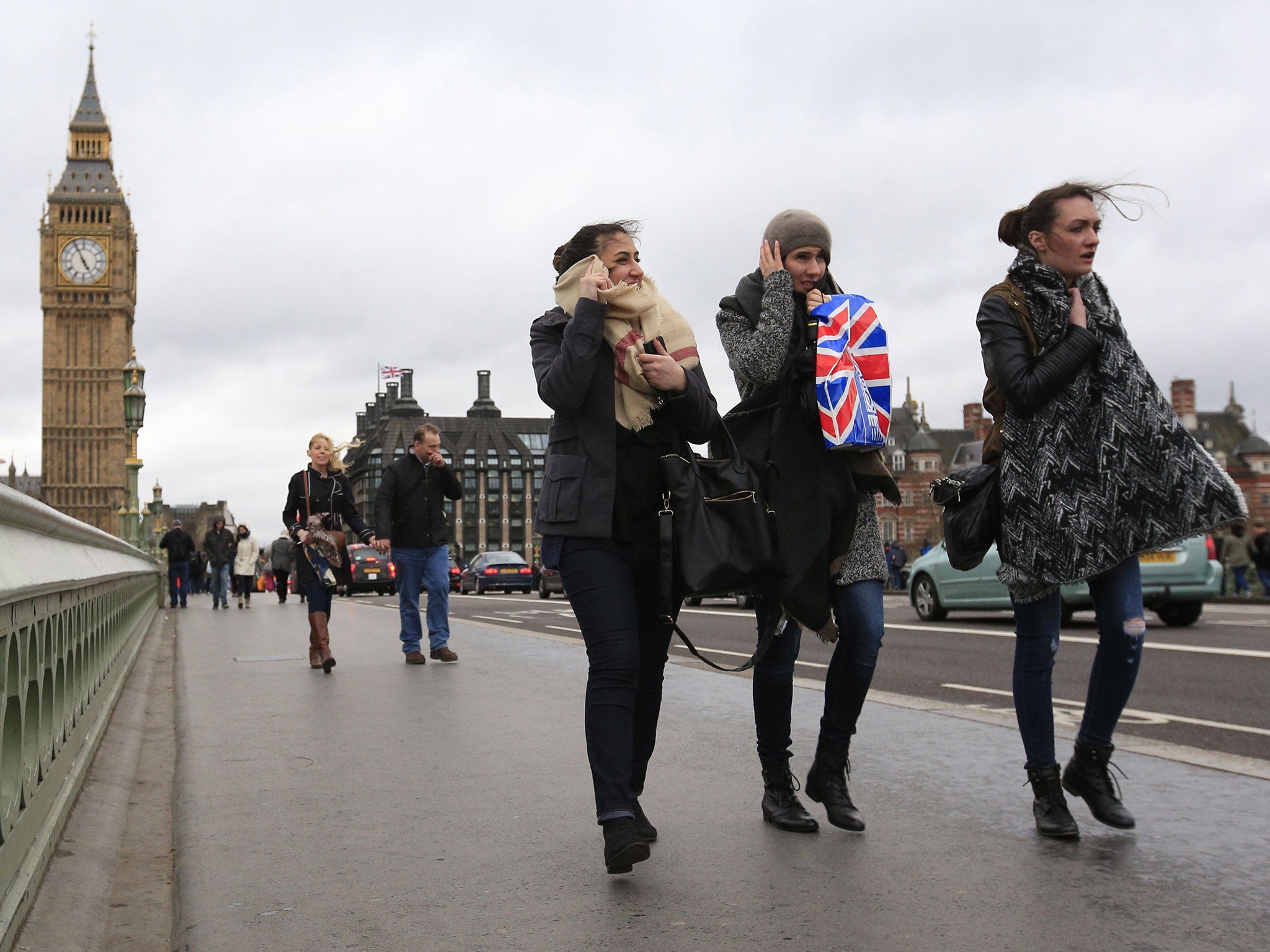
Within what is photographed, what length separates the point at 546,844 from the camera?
13.3 feet

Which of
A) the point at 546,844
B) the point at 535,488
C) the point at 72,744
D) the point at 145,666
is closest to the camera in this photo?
the point at 546,844

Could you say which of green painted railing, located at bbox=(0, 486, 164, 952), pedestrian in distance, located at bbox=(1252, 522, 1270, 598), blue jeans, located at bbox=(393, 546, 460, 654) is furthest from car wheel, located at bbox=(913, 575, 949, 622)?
green painted railing, located at bbox=(0, 486, 164, 952)

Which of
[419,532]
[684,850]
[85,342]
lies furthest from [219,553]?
[85,342]

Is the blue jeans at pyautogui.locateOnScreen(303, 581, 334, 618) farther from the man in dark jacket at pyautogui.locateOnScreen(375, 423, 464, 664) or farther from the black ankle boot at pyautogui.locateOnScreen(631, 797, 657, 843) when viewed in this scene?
the black ankle boot at pyautogui.locateOnScreen(631, 797, 657, 843)

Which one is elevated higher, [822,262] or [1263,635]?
[822,262]

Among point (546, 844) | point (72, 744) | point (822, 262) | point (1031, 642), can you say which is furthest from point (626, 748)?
point (72, 744)

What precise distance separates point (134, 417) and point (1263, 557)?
2164 cm

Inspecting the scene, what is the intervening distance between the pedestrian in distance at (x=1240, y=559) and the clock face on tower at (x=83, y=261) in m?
124

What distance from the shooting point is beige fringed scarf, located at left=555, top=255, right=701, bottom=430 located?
149 inches

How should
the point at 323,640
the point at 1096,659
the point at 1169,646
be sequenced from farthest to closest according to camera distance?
1. the point at 1169,646
2. the point at 323,640
3. the point at 1096,659

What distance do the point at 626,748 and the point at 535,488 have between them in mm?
131839

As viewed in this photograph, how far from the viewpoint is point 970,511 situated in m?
4.25

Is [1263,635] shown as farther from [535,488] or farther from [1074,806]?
[535,488]

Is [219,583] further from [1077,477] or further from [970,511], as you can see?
[1077,477]
